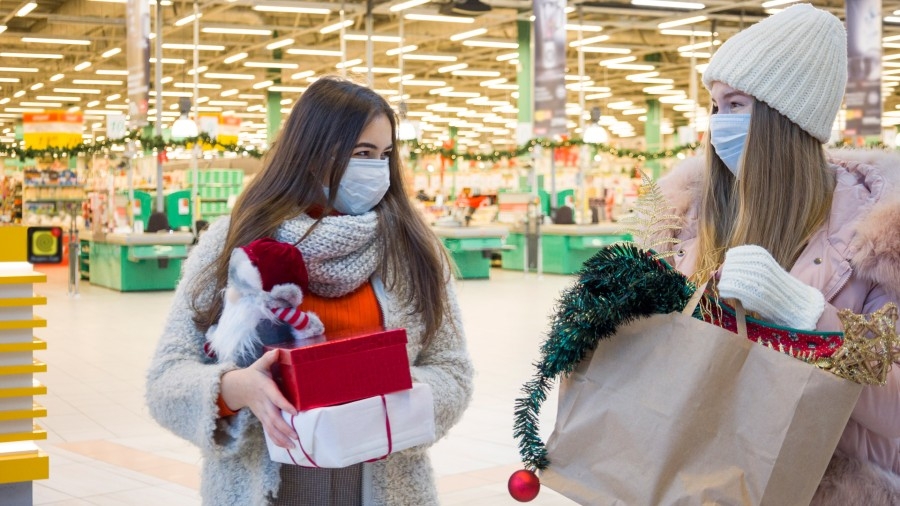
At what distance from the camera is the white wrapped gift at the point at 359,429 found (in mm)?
1330

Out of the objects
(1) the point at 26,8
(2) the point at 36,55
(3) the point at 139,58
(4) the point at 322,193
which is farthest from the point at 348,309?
(2) the point at 36,55

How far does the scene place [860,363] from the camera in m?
1.27

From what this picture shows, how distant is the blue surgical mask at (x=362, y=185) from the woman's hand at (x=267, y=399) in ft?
1.34

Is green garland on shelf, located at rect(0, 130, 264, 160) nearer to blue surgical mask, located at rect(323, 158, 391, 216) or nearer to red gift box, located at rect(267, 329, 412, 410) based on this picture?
blue surgical mask, located at rect(323, 158, 391, 216)

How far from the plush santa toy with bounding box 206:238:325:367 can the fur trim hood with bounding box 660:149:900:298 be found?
675mm

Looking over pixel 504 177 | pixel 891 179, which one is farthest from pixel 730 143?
pixel 504 177

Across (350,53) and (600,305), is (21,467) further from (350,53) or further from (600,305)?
(350,53)

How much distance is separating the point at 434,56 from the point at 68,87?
1148 cm

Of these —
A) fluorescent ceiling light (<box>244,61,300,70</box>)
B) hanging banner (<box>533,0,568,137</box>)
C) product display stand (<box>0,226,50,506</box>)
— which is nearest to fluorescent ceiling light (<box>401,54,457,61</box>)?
fluorescent ceiling light (<box>244,61,300,70</box>)

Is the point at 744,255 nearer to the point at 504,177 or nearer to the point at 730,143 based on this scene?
the point at 730,143

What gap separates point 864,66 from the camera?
1362cm

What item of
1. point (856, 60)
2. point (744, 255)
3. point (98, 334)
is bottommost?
point (98, 334)

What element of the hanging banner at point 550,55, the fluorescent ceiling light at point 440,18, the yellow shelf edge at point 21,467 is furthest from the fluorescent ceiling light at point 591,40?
the yellow shelf edge at point 21,467

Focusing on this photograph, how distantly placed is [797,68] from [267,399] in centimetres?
93
